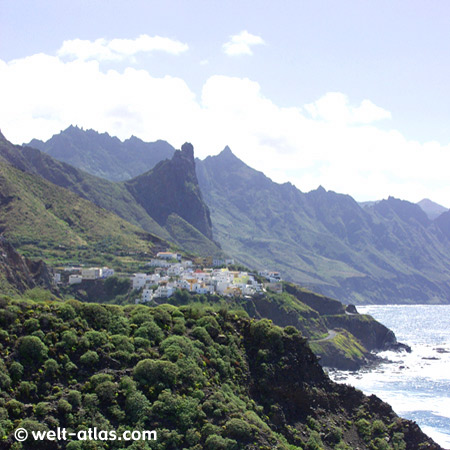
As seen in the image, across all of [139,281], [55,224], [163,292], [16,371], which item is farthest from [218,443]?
[55,224]


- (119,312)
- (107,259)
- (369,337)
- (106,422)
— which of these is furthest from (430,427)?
(107,259)

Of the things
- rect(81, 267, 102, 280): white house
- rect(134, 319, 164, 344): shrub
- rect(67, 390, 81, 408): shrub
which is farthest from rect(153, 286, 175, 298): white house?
rect(67, 390, 81, 408): shrub

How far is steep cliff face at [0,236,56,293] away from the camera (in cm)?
8630

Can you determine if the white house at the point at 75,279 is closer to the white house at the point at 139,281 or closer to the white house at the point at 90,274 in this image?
the white house at the point at 90,274

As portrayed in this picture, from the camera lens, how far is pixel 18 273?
302ft

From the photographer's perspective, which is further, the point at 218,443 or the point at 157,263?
the point at 157,263

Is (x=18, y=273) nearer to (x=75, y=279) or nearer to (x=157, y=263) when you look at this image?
(x=75, y=279)

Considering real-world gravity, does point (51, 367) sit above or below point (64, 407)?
above

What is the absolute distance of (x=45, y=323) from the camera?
100ft

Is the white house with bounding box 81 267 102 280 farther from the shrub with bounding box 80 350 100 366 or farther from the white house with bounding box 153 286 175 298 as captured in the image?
the shrub with bounding box 80 350 100 366

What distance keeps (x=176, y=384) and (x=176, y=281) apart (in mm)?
84935

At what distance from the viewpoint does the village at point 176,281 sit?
10888cm

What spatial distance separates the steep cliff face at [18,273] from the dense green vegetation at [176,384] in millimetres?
54238

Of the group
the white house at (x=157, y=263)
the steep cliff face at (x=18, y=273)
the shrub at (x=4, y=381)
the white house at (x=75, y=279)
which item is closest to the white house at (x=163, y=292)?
the white house at (x=75, y=279)
